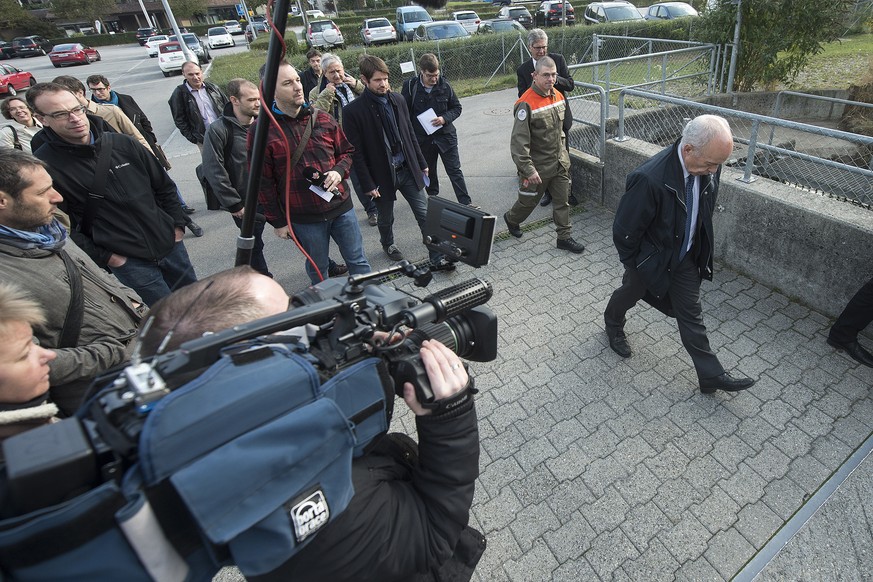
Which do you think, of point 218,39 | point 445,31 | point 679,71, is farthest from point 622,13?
point 218,39

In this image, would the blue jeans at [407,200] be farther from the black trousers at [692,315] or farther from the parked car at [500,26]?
the parked car at [500,26]

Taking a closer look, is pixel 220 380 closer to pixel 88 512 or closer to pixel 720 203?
pixel 88 512

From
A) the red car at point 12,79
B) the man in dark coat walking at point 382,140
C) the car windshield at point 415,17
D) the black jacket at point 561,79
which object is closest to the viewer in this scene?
the man in dark coat walking at point 382,140

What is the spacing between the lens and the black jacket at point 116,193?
3.00 metres

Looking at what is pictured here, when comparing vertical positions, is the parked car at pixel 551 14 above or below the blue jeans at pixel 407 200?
above

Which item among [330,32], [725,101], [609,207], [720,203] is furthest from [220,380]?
[330,32]

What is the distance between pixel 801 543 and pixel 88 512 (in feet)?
9.95

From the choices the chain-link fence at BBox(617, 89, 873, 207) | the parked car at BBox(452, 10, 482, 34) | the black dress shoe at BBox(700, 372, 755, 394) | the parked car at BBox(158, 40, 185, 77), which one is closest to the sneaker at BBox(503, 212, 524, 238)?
the chain-link fence at BBox(617, 89, 873, 207)

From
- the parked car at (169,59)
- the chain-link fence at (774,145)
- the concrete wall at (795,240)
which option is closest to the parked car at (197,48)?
the parked car at (169,59)

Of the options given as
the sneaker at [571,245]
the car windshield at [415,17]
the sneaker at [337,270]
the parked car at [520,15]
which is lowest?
the sneaker at [571,245]

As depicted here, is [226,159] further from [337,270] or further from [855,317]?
[855,317]

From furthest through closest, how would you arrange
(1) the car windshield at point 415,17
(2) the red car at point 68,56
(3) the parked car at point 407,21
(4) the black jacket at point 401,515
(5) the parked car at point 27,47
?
(5) the parked car at point 27,47 → (2) the red car at point 68,56 → (1) the car windshield at point 415,17 → (3) the parked car at point 407,21 → (4) the black jacket at point 401,515

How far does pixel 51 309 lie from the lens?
218cm

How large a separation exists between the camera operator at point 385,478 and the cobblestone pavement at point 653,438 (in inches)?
57.6
